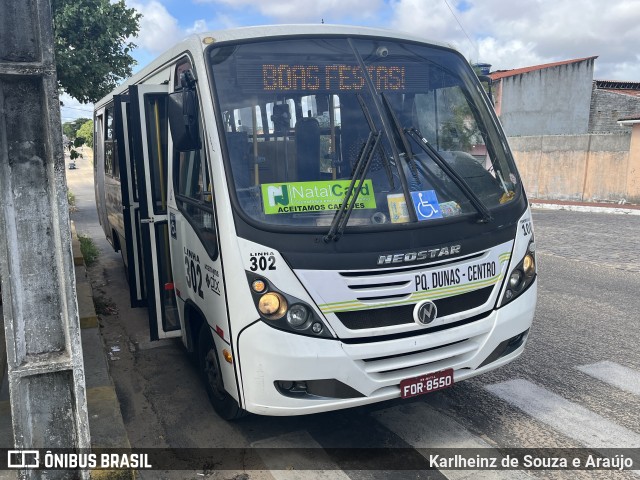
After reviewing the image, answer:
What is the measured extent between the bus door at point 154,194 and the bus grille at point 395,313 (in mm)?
2066

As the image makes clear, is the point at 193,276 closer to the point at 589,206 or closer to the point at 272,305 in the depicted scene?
the point at 272,305

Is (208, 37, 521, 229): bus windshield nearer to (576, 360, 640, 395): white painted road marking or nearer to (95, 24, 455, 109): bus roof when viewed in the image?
(95, 24, 455, 109): bus roof

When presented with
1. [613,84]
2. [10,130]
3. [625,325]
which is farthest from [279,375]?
[613,84]

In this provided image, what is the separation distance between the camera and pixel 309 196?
3.47m

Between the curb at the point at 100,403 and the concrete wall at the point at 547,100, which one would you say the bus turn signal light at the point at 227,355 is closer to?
the curb at the point at 100,403

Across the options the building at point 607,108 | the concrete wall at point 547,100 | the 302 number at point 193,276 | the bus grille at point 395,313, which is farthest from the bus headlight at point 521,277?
the building at point 607,108

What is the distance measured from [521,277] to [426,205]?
2.93ft

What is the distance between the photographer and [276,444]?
3936 millimetres

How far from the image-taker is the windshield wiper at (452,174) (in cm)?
375

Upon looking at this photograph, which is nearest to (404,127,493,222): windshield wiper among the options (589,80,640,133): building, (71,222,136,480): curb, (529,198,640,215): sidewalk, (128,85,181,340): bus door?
(128,85,181,340): bus door

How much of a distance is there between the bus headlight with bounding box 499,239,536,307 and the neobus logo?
0.54m

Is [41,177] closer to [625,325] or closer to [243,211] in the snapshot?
[243,211]

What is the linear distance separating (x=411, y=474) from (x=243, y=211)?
189cm

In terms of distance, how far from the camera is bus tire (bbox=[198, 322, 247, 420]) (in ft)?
13.1
